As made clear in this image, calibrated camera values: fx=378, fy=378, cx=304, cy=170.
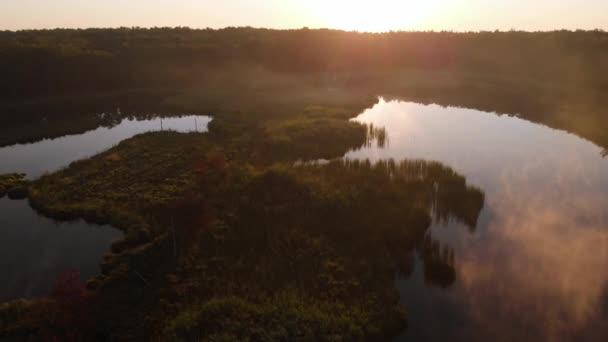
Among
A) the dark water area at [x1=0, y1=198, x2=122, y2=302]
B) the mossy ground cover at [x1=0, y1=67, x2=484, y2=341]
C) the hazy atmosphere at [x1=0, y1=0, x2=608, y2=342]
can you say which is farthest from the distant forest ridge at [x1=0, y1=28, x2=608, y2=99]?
the dark water area at [x1=0, y1=198, x2=122, y2=302]

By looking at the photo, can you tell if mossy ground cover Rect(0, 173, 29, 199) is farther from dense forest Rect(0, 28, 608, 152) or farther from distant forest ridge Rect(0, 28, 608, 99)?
distant forest ridge Rect(0, 28, 608, 99)

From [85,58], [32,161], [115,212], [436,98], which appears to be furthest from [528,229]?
[85,58]

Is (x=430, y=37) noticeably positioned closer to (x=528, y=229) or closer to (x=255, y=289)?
(x=528, y=229)

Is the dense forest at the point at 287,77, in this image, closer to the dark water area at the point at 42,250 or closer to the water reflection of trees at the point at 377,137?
the water reflection of trees at the point at 377,137

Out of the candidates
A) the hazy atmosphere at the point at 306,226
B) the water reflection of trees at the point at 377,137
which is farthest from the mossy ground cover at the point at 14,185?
the water reflection of trees at the point at 377,137

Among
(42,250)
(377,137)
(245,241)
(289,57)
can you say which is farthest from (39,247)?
(289,57)

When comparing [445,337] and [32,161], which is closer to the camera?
[445,337]
